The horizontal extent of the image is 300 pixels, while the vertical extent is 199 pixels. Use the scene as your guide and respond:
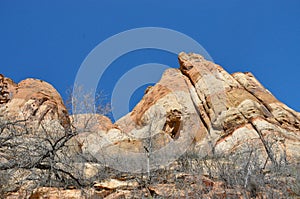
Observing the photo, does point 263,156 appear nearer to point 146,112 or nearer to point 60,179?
point 60,179

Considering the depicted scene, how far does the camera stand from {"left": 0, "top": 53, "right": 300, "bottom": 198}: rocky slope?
1282 centimetres

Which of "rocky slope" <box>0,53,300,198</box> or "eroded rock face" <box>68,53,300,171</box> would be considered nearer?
"rocky slope" <box>0,53,300,198</box>

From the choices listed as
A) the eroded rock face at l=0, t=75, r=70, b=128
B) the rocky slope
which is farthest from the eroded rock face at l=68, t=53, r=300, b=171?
the eroded rock face at l=0, t=75, r=70, b=128

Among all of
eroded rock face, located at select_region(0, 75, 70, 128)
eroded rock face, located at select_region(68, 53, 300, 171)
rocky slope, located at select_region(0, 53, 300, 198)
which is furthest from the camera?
eroded rock face, located at select_region(0, 75, 70, 128)

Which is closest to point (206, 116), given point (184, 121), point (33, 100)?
A: point (184, 121)

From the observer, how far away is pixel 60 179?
312 inches

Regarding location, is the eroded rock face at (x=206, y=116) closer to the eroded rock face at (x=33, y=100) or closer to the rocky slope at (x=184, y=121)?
the rocky slope at (x=184, y=121)

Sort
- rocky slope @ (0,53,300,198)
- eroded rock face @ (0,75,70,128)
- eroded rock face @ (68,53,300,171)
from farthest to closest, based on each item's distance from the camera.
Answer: eroded rock face @ (0,75,70,128) < eroded rock face @ (68,53,300,171) < rocky slope @ (0,53,300,198)

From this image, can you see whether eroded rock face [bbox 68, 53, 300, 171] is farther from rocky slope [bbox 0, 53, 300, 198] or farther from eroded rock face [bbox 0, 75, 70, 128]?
eroded rock face [bbox 0, 75, 70, 128]

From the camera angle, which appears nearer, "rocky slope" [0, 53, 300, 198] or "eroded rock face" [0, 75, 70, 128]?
"rocky slope" [0, 53, 300, 198]

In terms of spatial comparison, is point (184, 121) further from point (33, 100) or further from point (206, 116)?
point (33, 100)

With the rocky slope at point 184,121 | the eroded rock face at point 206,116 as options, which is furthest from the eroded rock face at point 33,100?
the eroded rock face at point 206,116

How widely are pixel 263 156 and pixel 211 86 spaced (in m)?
13.0

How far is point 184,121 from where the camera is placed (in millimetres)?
23281
